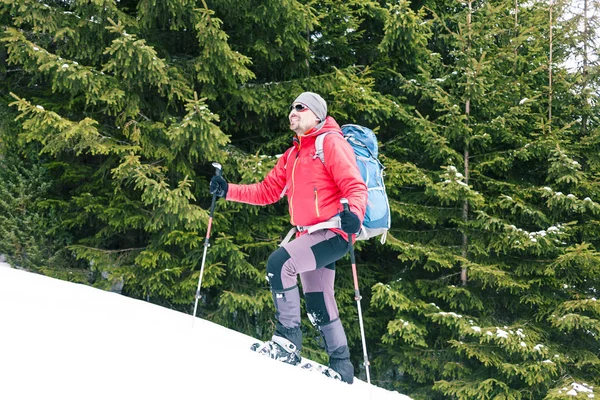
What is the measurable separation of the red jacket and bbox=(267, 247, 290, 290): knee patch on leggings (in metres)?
0.29

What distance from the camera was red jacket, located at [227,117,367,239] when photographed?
374 cm

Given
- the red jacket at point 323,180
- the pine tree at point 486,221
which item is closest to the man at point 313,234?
the red jacket at point 323,180

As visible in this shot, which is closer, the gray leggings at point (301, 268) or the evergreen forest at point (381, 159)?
the gray leggings at point (301, 268)

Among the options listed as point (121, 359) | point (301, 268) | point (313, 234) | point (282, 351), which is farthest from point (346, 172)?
point (121, 359)

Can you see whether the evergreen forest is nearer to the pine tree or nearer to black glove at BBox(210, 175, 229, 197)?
the pine tree

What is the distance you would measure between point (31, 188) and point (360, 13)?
19.7 ft

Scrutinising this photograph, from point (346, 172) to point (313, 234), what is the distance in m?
0.58

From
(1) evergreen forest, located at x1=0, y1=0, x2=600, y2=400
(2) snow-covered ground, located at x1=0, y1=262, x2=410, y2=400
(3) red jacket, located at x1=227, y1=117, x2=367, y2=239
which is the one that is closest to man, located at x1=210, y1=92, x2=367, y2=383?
(3) red jacket, located at x1=227, y1=117, x2=367, y2=239

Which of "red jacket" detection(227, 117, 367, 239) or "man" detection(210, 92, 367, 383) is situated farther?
"man" detection(210, 92, 367, 383)

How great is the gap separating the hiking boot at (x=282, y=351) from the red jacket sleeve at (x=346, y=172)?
1233mm

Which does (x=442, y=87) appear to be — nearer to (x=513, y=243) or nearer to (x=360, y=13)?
(x=360, y=13)

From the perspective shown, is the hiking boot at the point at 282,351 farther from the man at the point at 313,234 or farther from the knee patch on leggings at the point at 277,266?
the knee patch on leggings at the point at 277,266

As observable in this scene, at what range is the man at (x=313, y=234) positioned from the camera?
3.88 meters

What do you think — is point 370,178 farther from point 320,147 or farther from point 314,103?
point 314,103
